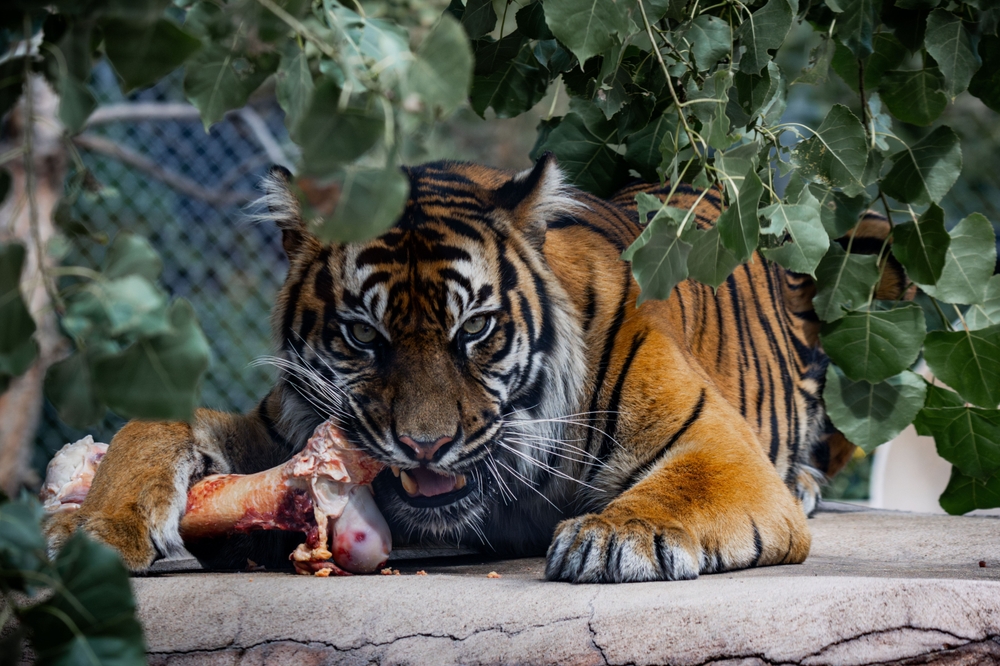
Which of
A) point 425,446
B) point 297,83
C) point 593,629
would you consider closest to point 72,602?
point 297,83

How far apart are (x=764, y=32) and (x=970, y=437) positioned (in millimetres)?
979

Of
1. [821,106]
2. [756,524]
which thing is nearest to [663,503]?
[756,524]

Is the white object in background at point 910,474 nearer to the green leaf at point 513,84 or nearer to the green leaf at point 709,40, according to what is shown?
the green leaf at point 513,84

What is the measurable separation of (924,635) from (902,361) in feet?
2.23

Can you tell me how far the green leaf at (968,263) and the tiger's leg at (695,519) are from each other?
52cm

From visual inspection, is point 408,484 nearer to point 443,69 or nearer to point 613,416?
point 613,416

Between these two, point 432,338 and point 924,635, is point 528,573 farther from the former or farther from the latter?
point 924,635

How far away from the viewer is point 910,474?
4301 millimetres

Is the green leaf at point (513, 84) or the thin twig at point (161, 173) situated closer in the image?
the green leaf at point (513, 84)

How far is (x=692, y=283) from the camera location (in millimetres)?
2605

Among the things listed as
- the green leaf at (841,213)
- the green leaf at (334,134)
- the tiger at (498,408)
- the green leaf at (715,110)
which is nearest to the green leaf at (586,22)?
the green leaf at (715,110)

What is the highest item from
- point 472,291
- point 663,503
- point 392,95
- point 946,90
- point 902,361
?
point 946,90

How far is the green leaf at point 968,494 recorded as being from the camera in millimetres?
2076

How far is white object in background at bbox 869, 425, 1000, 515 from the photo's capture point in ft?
13.9
